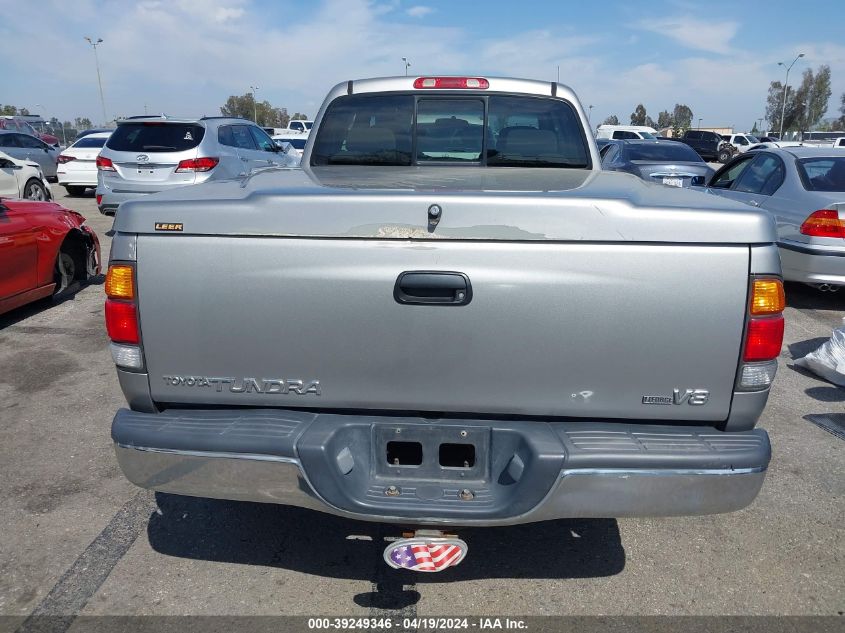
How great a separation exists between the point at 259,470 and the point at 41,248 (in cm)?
535

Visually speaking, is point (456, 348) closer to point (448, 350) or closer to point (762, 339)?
point (448, 350)

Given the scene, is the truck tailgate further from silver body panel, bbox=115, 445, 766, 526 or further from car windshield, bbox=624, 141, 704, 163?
car windshield, bbox=624, 141, 704, 163

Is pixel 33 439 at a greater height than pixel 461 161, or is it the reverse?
pixel 461 161

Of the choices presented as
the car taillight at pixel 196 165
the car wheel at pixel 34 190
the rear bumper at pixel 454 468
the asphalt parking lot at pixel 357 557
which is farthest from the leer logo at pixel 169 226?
the car wheel at pixel 34 190

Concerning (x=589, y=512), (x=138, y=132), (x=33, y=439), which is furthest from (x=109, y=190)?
(x=589, y=512)

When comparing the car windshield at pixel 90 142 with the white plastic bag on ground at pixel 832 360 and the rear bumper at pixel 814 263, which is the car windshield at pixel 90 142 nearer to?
the rear bumper at pixel 814 263

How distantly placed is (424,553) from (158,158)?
1003cm

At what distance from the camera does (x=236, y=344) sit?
240 cm

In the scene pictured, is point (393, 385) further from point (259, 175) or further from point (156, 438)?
point (259, 175)

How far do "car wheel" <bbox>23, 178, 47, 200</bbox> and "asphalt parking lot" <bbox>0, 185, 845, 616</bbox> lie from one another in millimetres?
9597

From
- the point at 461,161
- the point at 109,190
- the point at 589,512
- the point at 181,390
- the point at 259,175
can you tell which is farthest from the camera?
the point at 109,190

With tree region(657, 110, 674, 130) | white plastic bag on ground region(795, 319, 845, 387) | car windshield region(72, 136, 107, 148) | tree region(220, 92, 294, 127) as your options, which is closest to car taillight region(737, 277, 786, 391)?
white plastic bag on ground region(795, 319, 845, 387)

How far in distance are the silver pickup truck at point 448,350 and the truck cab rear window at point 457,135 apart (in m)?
1.71

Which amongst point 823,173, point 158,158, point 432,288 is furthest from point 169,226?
point 158,158
